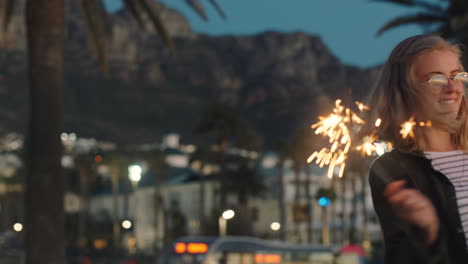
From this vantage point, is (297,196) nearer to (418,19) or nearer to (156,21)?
(418,19)

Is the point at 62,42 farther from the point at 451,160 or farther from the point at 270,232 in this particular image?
the point at 270,232

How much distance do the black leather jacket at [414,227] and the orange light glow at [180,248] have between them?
34.9 m

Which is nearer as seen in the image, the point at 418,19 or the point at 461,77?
the point at 461,77

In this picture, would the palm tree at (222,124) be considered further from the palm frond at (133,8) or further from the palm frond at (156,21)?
the palm frond at (133,8)

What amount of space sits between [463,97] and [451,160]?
27 cm

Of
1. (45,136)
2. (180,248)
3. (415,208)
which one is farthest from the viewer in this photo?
(180,248)

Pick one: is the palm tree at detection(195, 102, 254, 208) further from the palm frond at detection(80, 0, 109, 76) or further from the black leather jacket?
the black leather jacket

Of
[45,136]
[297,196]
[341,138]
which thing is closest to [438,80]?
[341,138]

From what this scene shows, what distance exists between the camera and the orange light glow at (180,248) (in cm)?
3691

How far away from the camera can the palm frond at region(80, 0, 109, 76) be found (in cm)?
1998

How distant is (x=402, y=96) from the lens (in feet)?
8.28

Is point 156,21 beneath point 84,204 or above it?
beneath

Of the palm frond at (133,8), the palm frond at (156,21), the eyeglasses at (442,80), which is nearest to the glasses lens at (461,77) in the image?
the eyeglasses at (442,80)

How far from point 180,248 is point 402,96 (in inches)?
1383
